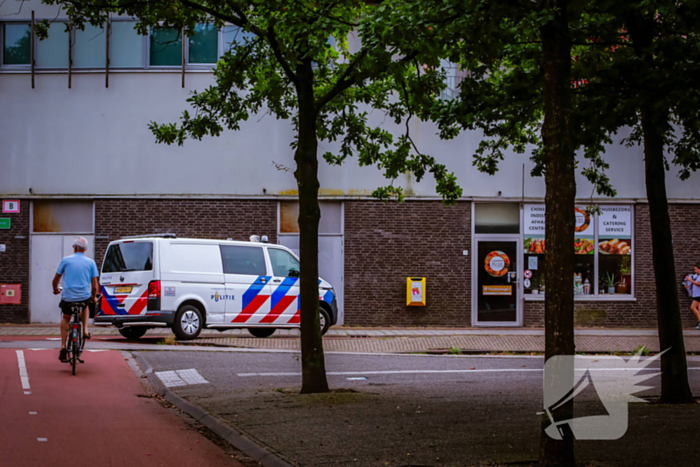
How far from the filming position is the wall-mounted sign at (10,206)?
1880 cm

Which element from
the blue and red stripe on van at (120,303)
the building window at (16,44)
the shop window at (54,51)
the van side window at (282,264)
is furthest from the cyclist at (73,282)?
the building window at (16,44)

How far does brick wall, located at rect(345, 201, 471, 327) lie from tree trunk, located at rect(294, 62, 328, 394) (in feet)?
34.2

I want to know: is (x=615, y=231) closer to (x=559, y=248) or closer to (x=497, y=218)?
(x=497, y=218)

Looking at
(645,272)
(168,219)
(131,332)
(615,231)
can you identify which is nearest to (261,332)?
(131,332)

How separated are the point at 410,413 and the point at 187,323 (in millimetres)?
7924

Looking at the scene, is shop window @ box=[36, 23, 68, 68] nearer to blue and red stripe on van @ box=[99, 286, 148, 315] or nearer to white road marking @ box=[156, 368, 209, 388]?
blue and red stripe on van @ box=[99, 286, 148, 315]

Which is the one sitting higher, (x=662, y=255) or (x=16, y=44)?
(x=16, y=44)

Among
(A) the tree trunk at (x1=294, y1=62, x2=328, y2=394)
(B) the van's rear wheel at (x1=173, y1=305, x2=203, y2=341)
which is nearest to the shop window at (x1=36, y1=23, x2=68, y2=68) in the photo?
(B) the van's rear wheel at (x1=173, y1=305, x2=203, y2=341)

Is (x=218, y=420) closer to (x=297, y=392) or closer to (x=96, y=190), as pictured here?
(x=297, y=392)

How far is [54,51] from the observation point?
1920cm

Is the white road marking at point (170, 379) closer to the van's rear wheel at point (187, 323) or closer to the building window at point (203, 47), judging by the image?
the van's rear wheel at point (187, 323)

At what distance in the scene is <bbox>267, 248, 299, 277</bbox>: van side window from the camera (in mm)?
15367

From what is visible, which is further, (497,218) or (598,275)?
(598,275)

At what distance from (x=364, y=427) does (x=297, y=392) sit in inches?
85.1
